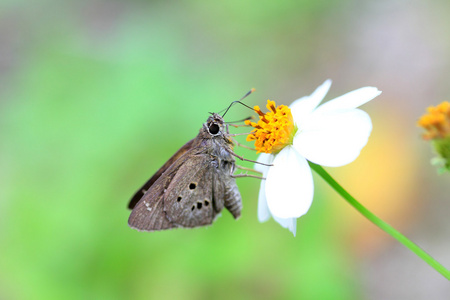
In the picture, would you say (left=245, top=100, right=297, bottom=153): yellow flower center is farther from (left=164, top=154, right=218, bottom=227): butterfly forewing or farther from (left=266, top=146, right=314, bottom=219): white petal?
(left=164, top=154, right=218, bottom=227): butterfly forewing

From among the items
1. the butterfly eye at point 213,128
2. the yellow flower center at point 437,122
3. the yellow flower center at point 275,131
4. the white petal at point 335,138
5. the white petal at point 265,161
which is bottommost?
the yellow flower center at point 437,122

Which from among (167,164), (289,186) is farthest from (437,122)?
(167,164)

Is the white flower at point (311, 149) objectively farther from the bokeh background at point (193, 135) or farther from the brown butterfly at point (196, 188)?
the bokeh background at point (193, 135)

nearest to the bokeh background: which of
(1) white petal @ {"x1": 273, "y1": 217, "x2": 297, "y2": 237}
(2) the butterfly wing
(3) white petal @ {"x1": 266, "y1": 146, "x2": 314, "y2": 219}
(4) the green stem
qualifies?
(2) the butterfly wing

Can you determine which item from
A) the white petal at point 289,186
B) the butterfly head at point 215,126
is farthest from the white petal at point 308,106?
the butterfly head at point 215,126

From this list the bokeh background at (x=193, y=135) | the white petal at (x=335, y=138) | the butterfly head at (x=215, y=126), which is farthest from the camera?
the bokeh background at (x=193, y=135)

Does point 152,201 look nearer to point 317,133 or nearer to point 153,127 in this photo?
point 317,133
